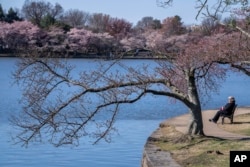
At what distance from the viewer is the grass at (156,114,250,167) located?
11473 mm

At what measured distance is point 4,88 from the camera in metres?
38.8

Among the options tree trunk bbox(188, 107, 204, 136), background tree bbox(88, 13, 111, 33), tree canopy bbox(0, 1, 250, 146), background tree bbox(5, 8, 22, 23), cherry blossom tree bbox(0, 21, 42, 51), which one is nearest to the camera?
tree canopy bbox(0, 1, 250, 146)

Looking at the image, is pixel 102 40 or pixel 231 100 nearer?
pixel 231 100

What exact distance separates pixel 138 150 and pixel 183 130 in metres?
1.56

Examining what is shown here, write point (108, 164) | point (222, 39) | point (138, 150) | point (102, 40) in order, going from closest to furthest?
1. point (108, 164)
2. point (138, 150)
3. point (222, 39)
4. point (102, 40)

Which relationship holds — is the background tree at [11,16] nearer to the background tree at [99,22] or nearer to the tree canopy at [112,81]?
the background tree at [99,22]

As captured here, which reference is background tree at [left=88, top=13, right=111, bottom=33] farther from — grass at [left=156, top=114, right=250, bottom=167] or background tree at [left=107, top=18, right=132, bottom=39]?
grass at [left=156, top=114, right=250, bottom=167]

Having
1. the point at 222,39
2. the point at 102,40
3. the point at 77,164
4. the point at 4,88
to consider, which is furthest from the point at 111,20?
the point at 77,164

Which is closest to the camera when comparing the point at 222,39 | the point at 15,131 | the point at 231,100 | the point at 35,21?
the point at 231,100

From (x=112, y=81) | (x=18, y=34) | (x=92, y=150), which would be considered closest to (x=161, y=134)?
(x=92, y=150)

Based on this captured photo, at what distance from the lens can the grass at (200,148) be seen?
1147 cm

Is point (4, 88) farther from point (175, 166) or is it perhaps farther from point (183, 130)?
point (175, 166)

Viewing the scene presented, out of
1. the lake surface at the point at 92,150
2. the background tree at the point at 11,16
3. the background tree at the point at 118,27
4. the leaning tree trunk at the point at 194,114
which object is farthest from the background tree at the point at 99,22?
the leaning tree trunk at the point at 194,114

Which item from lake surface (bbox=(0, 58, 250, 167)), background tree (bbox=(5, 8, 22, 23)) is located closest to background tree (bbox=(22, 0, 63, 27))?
background tree (bbox=(5, 8, 22, 23))
